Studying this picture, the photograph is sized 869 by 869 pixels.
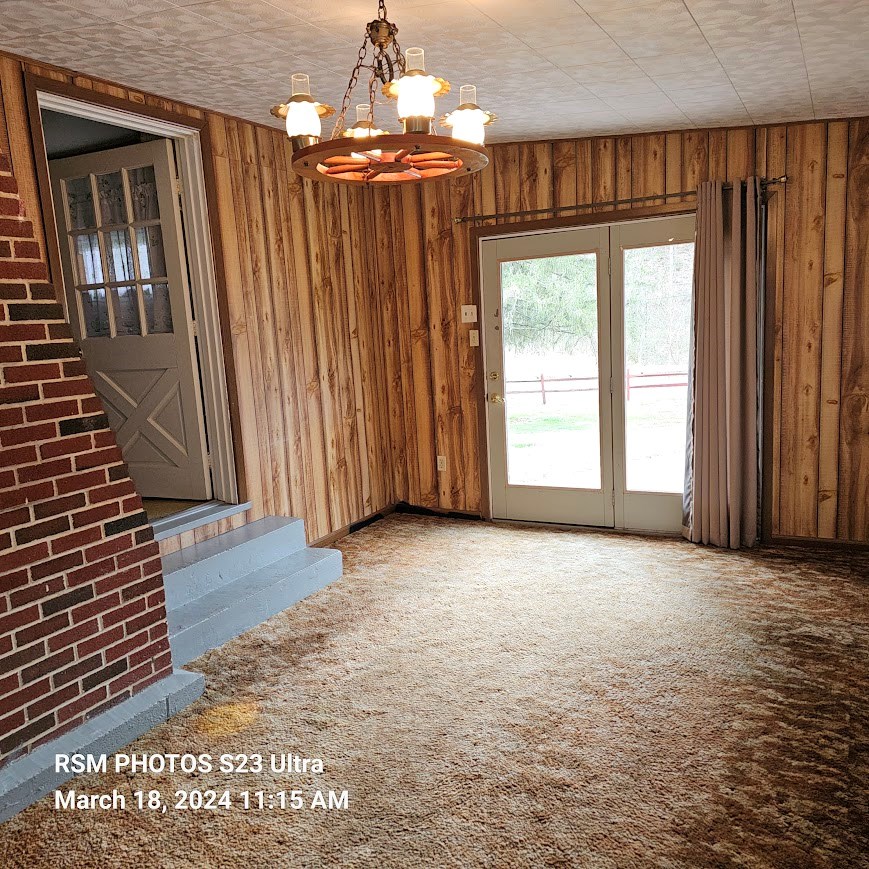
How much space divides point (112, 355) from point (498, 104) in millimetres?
2587

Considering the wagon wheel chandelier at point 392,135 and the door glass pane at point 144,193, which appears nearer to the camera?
the wagon wheel chandelier at point 392,135

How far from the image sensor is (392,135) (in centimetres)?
185

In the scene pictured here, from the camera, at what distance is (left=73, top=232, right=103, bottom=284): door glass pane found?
4.17 m

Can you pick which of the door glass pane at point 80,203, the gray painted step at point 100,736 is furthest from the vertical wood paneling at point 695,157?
the gray painted step at point 100,736

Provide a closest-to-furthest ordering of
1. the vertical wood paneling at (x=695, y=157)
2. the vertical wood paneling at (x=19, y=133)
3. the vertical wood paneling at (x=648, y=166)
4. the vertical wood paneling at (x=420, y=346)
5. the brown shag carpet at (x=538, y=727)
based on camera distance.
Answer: the brown shag carpet at (x=538, y=727) → the vertical wood paneling at (x=19, y=133) → the vertical wood paneling at (x=695, y=157) → the vertical wood paneling at (x=648, y=166) → the vertical wood paneling at (x=420, y=346)

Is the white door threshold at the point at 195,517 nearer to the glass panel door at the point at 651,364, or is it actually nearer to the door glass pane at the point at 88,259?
the door glass pane at the point at 88,259

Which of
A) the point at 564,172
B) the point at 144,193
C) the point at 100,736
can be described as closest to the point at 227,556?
the point at 100,736

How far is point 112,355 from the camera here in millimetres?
4344

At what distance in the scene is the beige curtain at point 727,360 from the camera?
4246mm

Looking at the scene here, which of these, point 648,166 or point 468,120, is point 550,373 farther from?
point 468,120

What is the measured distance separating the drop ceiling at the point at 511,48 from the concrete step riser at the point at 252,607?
2422 mm

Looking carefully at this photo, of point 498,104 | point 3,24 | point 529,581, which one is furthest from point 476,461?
point 3,24

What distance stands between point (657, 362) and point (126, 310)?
320 centimetres

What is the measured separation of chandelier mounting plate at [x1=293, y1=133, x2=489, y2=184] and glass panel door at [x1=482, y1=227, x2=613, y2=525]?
8.39 feet
